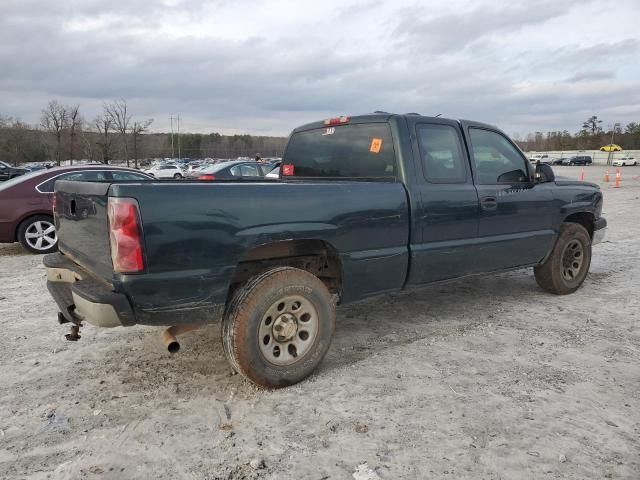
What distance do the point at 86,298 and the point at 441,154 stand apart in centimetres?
306

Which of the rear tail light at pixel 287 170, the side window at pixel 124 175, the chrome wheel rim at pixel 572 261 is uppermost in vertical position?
the rear tail light at pixel 287 170

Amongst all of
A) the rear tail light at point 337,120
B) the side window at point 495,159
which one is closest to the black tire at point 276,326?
the rear tail light at point 337,120

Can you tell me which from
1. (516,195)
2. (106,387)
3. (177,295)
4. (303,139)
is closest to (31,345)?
(106,387)

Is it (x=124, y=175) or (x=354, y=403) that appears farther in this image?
(x=124, y=175)

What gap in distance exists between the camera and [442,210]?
4164 millimetres

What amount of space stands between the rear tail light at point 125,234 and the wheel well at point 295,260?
0.64 meters

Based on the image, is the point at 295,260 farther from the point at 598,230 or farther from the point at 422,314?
the point at 598,230

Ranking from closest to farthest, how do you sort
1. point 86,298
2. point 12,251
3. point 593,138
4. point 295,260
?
point 86,298 → point 295,260 → point 12,251 → point 593,138

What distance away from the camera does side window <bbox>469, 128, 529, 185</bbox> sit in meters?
4.66

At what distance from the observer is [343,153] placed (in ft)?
14.8

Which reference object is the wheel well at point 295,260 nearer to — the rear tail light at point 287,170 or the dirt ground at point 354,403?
the dirt ground at point 354,403

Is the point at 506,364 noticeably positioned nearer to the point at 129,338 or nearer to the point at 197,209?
the point at 197,209

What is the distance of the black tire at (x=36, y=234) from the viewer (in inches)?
314

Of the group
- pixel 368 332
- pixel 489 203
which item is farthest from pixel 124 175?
pixel 489 203
